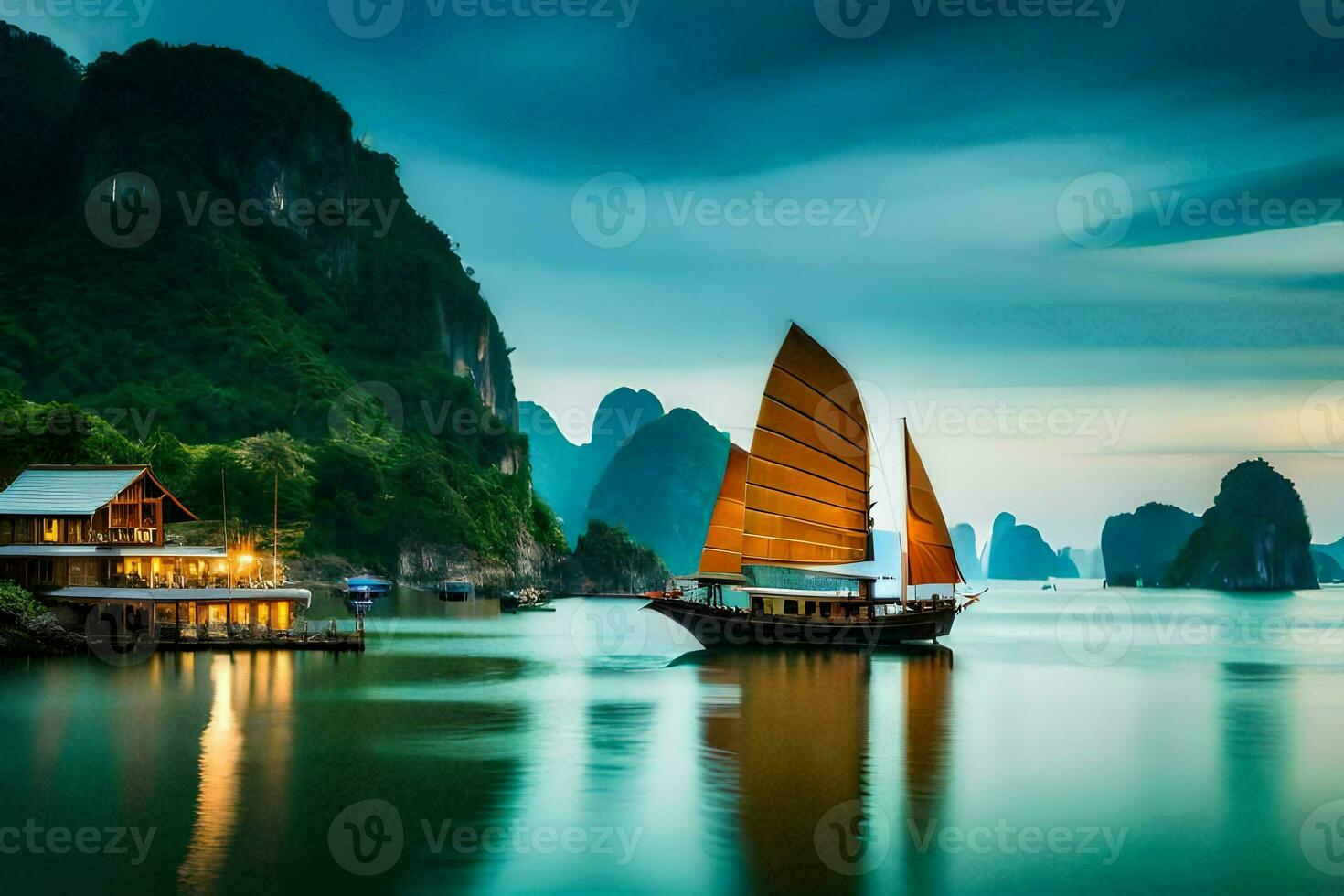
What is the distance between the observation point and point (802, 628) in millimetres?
61938

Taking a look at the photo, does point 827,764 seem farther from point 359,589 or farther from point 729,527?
point 359,589

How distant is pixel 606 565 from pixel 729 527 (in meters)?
119

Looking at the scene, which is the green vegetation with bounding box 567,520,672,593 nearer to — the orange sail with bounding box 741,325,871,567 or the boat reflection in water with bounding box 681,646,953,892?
the orange sail with bounding box 741,325,871,567

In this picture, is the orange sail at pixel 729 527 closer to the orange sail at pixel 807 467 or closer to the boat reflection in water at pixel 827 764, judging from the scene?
the orange sail at pixel 807 467

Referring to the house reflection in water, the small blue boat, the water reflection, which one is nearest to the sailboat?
the water reflection

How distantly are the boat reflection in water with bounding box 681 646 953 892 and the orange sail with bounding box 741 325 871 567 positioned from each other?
22.8 ft

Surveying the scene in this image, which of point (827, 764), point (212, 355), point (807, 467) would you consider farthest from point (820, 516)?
point (212, 355)

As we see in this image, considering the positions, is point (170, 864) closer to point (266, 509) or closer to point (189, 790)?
point (189, 790)

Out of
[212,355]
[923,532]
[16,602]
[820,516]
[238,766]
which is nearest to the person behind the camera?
[238,766]

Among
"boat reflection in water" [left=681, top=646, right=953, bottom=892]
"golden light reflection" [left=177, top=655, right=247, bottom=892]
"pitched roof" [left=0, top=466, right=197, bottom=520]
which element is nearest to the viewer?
"golden light reflection" [left=177, top=655, right=247, bottom=892]

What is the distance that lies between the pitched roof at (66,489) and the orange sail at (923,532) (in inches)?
1307

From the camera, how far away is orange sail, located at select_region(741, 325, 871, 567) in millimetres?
59281

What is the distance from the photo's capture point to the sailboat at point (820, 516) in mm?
59469

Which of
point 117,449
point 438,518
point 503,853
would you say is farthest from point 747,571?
point 503,853
